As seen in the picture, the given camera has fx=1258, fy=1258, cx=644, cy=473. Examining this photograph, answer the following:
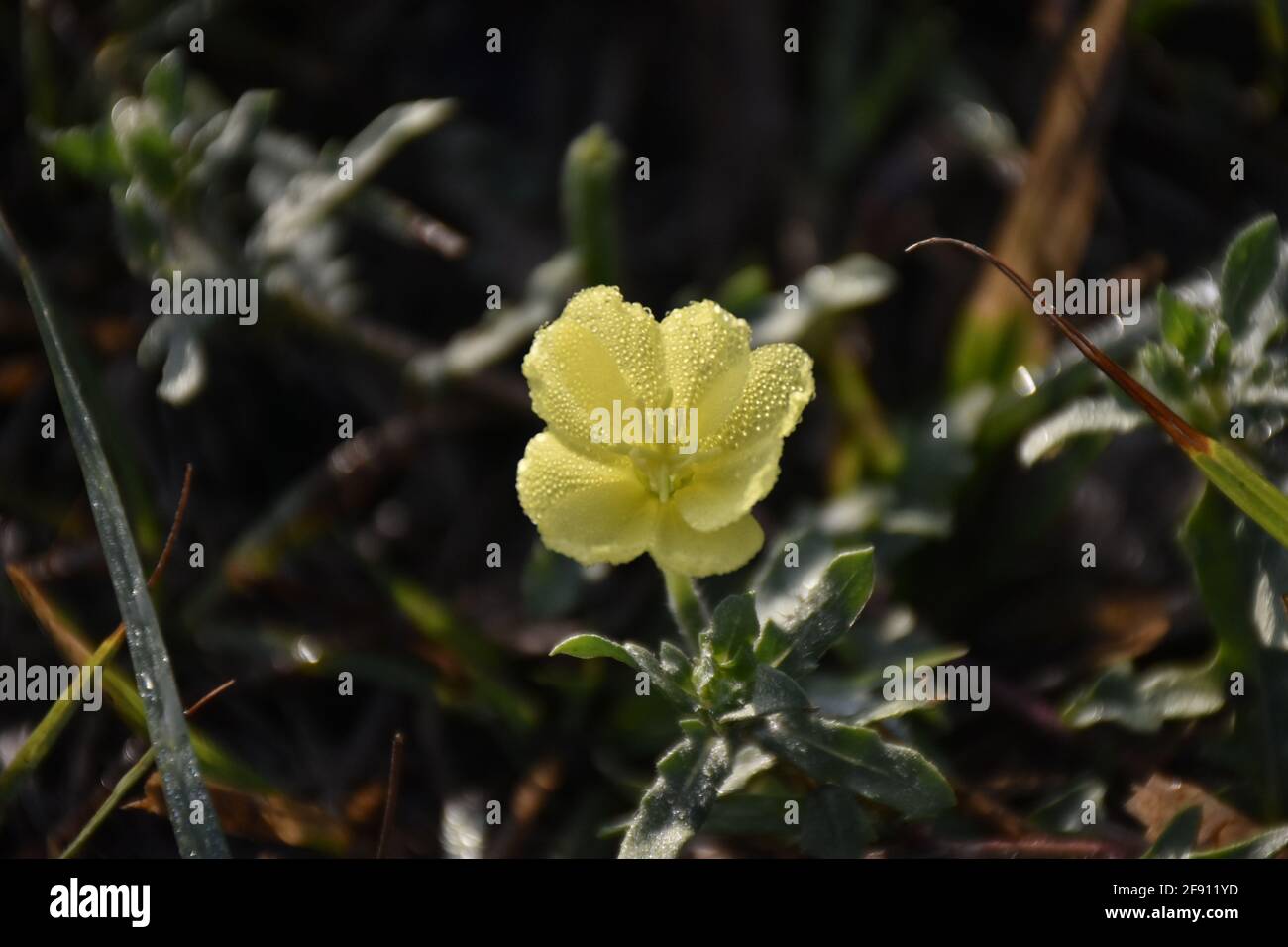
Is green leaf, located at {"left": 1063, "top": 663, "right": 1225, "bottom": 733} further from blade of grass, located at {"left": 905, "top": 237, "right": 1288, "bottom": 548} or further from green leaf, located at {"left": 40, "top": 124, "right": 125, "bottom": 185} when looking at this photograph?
green leaf, located at {"left": 40, "top": 124, "right": 125, "bottom": 185}

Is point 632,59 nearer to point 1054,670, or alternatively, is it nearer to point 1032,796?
point 1054,670

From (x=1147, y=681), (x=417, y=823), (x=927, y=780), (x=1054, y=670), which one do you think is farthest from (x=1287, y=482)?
(x=417, y=823)

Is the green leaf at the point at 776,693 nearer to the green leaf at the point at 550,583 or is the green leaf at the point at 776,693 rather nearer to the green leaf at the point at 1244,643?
the green leaf at the point at 550,583

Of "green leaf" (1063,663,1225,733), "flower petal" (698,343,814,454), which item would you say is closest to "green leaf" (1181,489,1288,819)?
"green leaf" (1063,663,1225,733)

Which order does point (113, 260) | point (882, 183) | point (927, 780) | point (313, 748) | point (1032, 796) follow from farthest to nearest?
1. point (882, 183)
2. point (113, 260)
3. point (313, 748)
4. point (1032, 796)
5. point (927, 780)

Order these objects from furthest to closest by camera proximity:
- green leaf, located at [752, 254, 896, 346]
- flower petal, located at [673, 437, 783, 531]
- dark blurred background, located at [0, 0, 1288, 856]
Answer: green leaf, located at [752, 254, 896, 346], dark blurred background, located at [0, 0, 1288, 856], flower petal, located at [673, 437, 783, 531]

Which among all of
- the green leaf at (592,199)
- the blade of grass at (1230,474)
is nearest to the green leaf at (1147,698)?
the blade of grass at (1230,474)
